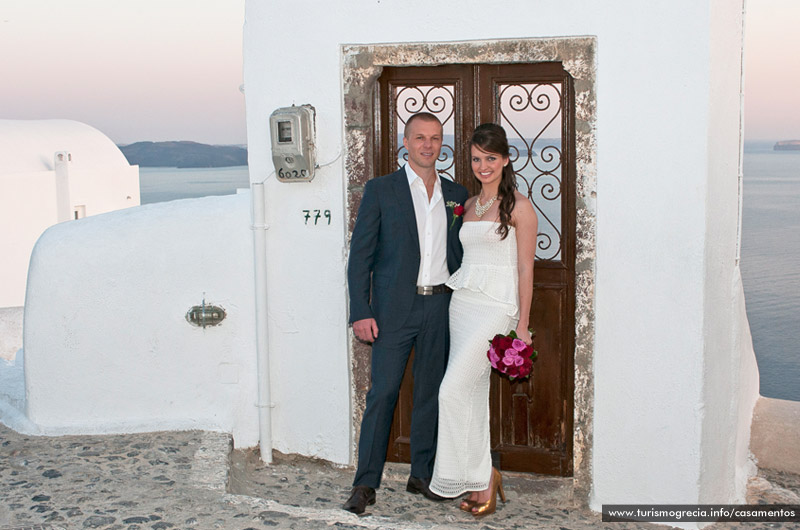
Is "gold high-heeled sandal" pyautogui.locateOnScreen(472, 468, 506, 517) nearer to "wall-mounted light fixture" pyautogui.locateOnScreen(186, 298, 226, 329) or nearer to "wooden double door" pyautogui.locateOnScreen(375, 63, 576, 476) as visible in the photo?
"wooden double door" pyautogui.locateOnScreen(375, 63, 576, 476)

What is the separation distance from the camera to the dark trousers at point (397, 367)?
4.39 meters

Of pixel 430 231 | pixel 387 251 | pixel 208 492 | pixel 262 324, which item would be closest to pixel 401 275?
pixel 387 251

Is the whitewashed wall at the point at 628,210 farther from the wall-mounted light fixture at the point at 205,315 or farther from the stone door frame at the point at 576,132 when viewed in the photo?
the wall-mounted light fixture at the point at 205,315

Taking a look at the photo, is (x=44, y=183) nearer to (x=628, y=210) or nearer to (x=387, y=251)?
(x=387, y=251)

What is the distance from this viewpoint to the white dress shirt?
4379 millimetres

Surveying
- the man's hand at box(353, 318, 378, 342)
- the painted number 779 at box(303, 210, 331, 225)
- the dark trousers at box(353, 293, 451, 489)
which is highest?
the painted number 779 at box(303, 210, 331, 225)

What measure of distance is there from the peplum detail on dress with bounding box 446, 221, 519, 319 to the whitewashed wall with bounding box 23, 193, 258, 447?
161cm

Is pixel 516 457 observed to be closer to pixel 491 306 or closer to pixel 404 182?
pixel 491 306

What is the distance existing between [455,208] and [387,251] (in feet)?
1.41

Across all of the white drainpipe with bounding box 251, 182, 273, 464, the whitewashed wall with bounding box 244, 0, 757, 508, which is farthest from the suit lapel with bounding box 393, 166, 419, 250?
the white drainpipe with bounding box 251, 182, 273, 464

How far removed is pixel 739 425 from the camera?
16.4 ft

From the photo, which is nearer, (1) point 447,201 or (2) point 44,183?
(1) point 447,201

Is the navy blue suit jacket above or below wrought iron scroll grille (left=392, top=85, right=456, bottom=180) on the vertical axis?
below

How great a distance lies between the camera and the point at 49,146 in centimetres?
2052
